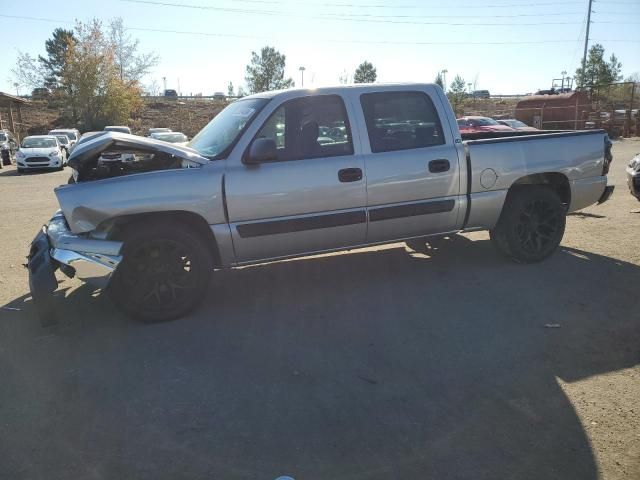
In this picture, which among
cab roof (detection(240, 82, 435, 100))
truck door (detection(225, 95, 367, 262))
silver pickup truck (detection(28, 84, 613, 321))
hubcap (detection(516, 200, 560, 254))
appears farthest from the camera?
hubcap (detection(516, 200, 560, 254))

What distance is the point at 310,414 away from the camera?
3.03 m

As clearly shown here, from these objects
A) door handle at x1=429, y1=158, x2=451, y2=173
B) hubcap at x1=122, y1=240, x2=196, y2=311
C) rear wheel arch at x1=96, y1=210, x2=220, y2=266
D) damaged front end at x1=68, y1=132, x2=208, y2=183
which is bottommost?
hubcap at x1=122, y1=240, x2=196, y2=311

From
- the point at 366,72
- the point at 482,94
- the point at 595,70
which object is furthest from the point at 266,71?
the point at 482,94

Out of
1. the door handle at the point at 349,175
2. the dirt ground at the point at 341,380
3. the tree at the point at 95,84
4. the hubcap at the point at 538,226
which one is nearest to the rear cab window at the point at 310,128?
the door handle at the point at 349,175

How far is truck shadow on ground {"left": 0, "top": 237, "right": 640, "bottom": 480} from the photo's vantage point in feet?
8.67

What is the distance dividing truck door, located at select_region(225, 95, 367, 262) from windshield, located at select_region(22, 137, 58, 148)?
68.3 feet

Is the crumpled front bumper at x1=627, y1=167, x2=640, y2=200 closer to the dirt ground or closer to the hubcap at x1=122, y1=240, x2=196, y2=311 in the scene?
the dirt ground

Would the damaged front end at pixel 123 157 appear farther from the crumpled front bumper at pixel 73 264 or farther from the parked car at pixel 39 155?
the parked car at pixel 39 155

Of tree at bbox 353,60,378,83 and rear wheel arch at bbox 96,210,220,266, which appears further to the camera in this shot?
tree at bbox 353,60,378,83

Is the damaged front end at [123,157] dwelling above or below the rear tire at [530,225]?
above

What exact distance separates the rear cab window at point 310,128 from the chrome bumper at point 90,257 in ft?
5.24

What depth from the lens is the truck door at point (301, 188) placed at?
4.46 meters

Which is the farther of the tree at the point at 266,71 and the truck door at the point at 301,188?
the tree at the point at 266,71

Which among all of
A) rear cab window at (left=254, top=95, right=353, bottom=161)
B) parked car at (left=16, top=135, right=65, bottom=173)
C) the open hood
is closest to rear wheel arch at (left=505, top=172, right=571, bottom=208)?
rear cab window at (left=254, top=95, right=353, bottom=161)
